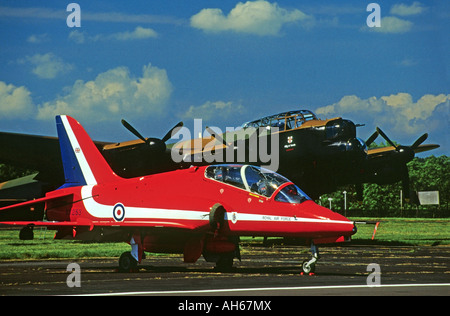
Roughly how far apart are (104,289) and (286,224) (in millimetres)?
5368

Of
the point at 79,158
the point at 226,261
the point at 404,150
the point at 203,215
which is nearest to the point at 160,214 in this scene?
the point at 203,215

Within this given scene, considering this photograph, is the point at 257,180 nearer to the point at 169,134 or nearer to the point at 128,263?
the point at 128,263

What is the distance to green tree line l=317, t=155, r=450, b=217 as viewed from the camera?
411 ft

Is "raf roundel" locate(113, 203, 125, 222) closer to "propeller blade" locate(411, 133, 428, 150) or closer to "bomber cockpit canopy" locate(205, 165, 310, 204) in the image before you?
"bomber cockpit canopy" locate(205, 165, 310, 204)

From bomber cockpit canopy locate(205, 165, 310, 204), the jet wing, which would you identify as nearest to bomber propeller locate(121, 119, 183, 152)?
the jet wing

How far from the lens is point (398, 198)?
5999 inches

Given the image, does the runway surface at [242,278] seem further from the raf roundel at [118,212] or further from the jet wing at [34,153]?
the jet wing at [34,153]

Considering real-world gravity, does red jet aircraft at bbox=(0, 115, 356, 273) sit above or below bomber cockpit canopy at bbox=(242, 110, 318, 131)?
below

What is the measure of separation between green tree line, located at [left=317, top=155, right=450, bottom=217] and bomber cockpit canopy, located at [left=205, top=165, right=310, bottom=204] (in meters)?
88.3

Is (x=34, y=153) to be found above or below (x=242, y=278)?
above

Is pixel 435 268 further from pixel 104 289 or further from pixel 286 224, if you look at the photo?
pixel 104 289

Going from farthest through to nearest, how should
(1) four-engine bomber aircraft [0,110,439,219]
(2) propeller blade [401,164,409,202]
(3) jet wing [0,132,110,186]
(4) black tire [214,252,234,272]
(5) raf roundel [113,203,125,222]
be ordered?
(2) propeller blade [401,164,409,202]
(3) jet wing [0,132,110,186]
(1) four-engine bomber aircraft [0,110,439,219]
(5) raf roundel [113,203,125,222]
(4) black tire [214,252,234,272]

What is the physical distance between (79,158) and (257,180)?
287 inches
